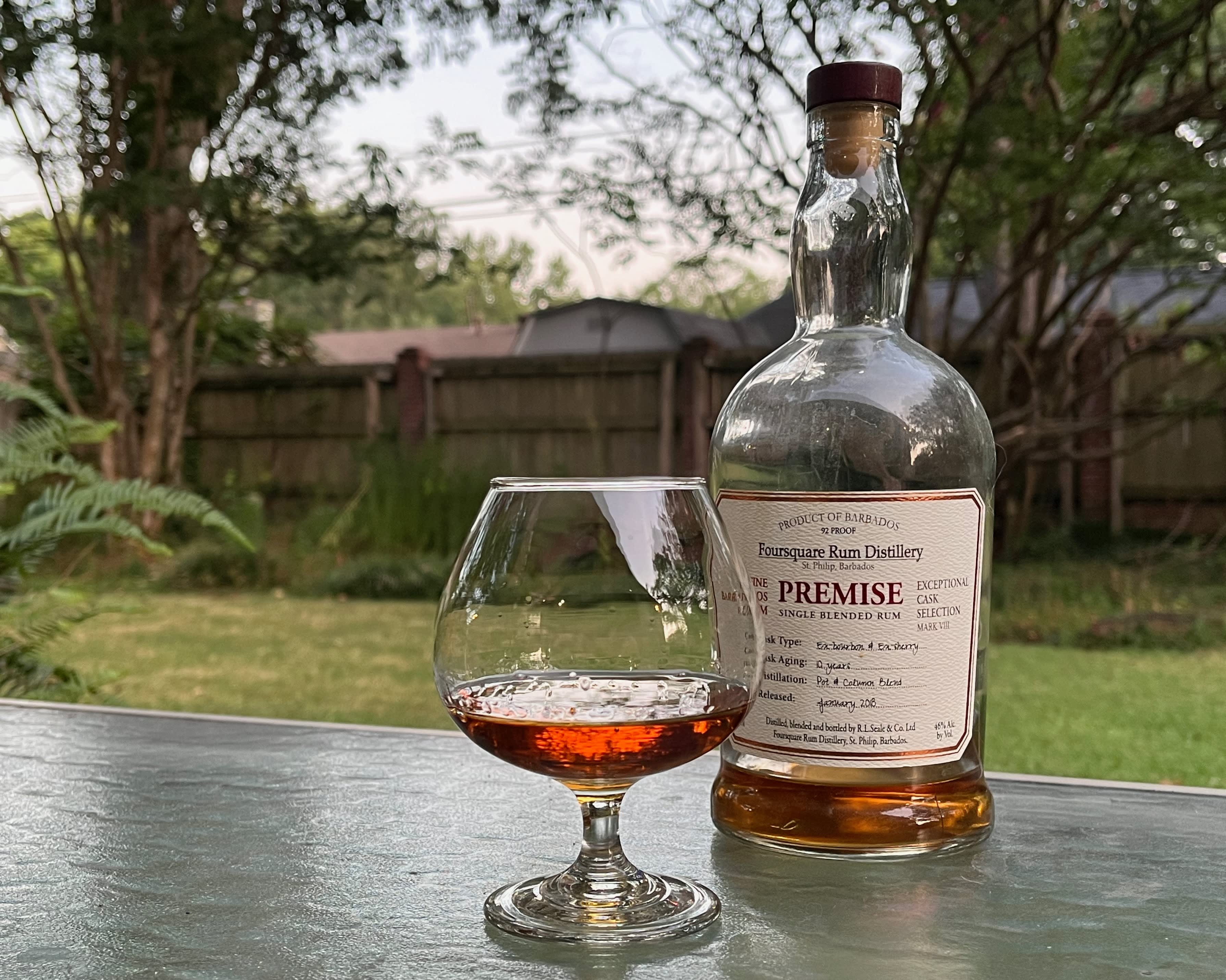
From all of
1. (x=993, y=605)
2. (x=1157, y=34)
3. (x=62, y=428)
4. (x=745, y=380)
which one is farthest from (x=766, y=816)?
(x=993, y=605)

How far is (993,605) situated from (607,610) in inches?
166

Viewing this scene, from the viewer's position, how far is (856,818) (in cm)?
67

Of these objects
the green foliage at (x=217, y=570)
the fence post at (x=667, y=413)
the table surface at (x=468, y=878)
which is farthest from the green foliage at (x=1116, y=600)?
the table surface at (x=468, y=878)

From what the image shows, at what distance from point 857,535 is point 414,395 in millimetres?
6115

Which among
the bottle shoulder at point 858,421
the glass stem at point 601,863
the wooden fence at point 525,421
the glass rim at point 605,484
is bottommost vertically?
the glass stem at point 601,863

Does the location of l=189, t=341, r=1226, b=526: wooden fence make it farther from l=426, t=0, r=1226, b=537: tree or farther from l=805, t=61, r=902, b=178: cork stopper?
l=805, t=61, r=902, b=178: cork stopper

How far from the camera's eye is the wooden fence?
5406 mm

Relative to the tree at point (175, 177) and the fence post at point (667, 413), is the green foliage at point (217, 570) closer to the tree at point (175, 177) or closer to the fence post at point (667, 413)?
the tree at point (175, 177)

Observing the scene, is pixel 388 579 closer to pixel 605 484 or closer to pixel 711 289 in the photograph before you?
pixel 711 289

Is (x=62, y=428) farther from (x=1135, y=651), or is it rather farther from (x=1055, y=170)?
(x=1135, y=651)

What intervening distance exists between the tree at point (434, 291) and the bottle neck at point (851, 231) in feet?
16.6

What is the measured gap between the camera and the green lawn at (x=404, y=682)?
9.82ft

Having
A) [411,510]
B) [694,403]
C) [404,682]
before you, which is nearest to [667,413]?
[694,403]

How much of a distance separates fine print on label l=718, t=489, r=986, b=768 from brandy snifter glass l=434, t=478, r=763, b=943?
0.08 meters
